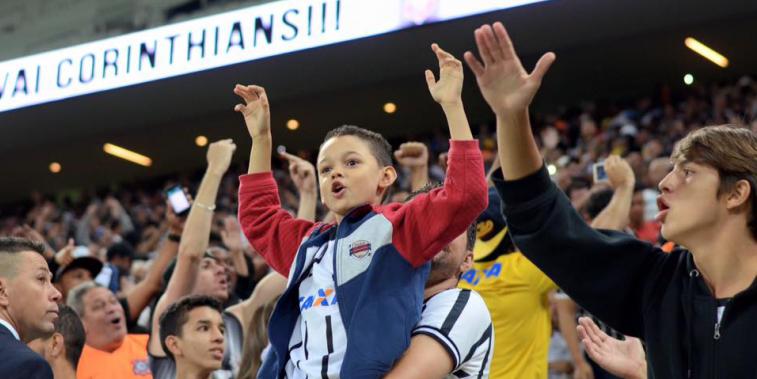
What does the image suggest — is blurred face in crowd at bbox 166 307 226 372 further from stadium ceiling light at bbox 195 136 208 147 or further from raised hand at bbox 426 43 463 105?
stadium ceiling light at bbox 195 136 208 147

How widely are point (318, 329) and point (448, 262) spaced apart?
572 mm

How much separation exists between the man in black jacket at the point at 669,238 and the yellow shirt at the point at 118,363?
9.72 feet

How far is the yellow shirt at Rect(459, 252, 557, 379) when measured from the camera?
15.2 feet

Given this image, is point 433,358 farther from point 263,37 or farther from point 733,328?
point 263,37

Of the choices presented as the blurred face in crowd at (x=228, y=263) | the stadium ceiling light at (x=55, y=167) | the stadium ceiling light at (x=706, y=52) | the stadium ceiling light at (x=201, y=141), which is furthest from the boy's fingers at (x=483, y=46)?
the stadium ceiling light at (x=55, y=167)

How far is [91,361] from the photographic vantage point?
4.91 metres

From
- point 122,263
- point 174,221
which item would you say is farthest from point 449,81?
point 122,263

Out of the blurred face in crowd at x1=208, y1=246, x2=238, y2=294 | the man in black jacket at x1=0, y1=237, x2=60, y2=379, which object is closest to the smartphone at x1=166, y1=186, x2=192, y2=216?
the blurred face in crowd at x1=208, y1=246, x2=238, y2=294

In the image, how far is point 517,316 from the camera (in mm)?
4680

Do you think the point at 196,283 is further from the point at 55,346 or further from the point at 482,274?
the point at 482,274

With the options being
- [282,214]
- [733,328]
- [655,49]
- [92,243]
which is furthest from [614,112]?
[733,328]

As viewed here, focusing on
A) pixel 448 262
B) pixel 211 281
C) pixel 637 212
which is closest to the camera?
pixel 448 262

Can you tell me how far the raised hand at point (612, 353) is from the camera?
2.79 metres

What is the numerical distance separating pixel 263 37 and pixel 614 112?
Result: 14.6 feet
